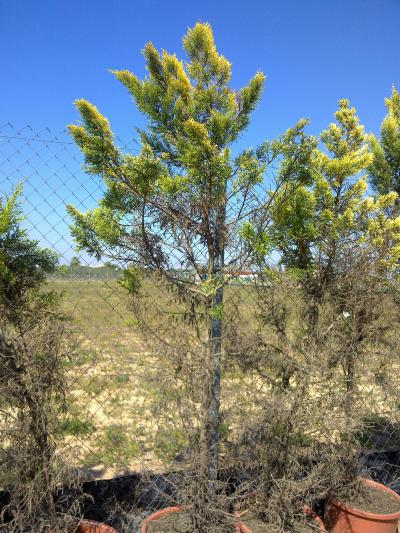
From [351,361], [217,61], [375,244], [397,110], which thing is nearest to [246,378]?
[351,361]

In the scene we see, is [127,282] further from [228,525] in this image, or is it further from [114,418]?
[114,418]

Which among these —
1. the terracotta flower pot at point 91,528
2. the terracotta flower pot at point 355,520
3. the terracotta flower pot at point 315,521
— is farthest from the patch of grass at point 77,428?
the terracotta flower pot at point 355,520

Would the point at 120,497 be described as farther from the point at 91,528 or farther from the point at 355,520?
the point at 355,520

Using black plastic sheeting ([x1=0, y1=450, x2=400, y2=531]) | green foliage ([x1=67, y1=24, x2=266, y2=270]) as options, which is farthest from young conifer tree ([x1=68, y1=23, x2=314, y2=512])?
→ black plastic sheeting ([x1=0, y1=450, x2=400, y2=531])

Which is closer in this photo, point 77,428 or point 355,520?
point 355,520

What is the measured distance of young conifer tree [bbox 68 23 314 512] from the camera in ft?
8.21

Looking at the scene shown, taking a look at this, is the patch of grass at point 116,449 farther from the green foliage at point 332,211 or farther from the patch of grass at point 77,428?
the green foliage at point 332,211

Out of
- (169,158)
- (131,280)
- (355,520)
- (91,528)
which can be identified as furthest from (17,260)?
(355,520)

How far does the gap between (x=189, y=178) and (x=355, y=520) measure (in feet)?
8.60

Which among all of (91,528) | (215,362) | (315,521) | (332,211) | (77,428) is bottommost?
(315,521)

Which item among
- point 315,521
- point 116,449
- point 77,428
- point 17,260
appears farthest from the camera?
point 77,428

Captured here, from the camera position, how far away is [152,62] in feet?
8.75

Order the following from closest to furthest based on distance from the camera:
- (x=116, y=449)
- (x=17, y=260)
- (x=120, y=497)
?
(x=17, y=260) < (x=120, y=497) < (x=116, y=449)

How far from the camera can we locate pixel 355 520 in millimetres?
3193
